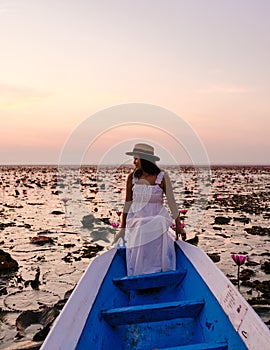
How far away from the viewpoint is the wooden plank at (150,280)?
4.25 metres

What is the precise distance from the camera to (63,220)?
1395cm

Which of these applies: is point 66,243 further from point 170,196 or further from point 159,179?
point 159,179

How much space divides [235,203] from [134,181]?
1469cm

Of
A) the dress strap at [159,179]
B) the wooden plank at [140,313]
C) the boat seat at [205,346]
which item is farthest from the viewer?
the dress strap at [159,179]

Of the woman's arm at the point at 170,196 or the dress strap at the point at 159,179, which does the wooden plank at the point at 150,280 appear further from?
the dress strap at the point at 159,179

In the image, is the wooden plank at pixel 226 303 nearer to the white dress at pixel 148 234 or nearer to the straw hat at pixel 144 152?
the white dress at pixel 148 234

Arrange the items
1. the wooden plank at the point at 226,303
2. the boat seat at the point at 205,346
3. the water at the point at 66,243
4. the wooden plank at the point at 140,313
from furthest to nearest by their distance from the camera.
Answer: the water at the point at 66,243, the wooden plank at the point at 140,313, the boat seat at the point at 205,346, the wooden plank at the point at 226,303

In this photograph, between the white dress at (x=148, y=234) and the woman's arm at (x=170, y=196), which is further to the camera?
the woman's arm at (x=170, y=196)

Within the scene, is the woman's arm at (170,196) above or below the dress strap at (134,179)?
below

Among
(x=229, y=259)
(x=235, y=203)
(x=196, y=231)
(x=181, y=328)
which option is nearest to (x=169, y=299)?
(x=181, y=328)

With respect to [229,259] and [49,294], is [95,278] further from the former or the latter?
[229,259]

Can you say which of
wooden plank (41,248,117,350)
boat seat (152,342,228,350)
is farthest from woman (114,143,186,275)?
boat seat (152,342,228,350)

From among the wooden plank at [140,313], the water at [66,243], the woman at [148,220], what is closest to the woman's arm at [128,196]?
the woman at [148,220]

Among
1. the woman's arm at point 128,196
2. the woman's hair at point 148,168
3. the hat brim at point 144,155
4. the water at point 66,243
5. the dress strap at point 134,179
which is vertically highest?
the hat brim at point 144,155
